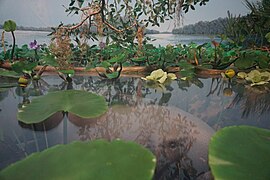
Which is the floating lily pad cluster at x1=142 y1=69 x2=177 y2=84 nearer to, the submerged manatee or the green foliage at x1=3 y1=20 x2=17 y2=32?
the submerged manatee

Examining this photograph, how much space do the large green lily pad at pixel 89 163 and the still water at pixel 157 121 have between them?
67 mm

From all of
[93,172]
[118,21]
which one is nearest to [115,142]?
[93,172]

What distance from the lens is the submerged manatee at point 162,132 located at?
33 centimetres

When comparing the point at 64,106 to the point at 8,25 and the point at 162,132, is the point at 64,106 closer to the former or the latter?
the point at 162,132

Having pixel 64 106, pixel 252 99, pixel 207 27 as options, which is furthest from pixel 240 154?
pixel 207 27

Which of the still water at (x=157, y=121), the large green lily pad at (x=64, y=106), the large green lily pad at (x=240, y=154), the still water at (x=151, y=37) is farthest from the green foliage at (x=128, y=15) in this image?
the large green lily pad at (x=240, y=154)

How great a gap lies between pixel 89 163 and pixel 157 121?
0.29 metres

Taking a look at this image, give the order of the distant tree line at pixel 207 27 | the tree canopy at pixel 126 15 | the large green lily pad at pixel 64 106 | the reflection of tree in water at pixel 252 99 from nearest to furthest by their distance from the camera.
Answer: the large green lily pad at pixel 64 106 < the reflection of tree in water at pixel 252 99 < the tree canopy at pixel 126 15 < the distant tree line at pixel 207 27

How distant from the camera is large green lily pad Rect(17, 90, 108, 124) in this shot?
0.44m

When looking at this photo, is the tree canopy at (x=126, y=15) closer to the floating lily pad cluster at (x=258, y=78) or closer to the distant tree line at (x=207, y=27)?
the distant tree line at (x=207, y=27)

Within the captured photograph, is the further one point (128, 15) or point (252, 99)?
point (128, 15)

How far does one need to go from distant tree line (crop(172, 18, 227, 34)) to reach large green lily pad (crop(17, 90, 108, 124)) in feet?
4.00

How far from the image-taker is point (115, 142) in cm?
27

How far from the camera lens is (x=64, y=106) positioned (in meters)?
0.46
